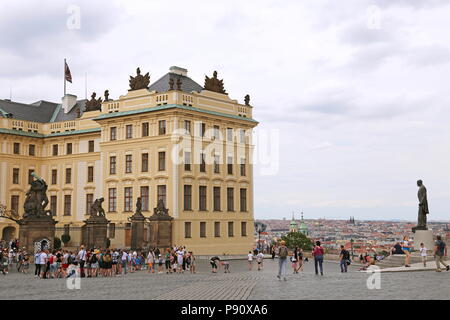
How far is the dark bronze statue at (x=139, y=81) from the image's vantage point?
186 feet

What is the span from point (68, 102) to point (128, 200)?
20129 mm

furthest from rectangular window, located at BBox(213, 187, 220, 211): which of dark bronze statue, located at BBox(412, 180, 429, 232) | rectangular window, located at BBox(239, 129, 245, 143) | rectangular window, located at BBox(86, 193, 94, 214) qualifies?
dark bronze statue, located at BBox(412, 180, 429, 232)

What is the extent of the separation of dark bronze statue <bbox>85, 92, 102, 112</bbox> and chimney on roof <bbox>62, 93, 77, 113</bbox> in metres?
5.73

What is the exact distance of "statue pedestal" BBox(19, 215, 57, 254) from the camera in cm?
3762

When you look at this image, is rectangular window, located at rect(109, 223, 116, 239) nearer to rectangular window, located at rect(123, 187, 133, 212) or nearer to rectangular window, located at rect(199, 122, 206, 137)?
rectangular window, located at rect(123, 187, 133, 212)

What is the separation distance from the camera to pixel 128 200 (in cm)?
5559

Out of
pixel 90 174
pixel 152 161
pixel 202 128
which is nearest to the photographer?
pixel 152 161

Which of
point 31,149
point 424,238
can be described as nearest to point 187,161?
point 31,149

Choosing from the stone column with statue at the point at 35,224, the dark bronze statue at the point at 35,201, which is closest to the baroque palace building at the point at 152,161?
the stone column with statue at the point at 35,224

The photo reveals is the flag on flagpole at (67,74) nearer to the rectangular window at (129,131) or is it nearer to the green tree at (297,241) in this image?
the rectangular window at (129,131)

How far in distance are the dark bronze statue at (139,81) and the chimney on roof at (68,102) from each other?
50.5ft

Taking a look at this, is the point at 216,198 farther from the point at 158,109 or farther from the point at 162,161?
the point at 158,109

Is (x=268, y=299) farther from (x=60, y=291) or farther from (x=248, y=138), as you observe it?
(x=248, y=138)
